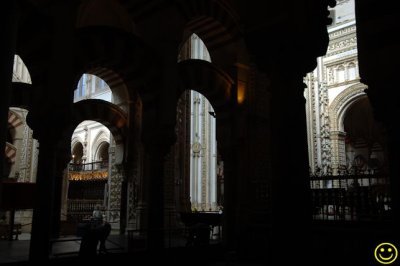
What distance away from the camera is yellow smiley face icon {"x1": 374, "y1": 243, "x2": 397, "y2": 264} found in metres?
4.20

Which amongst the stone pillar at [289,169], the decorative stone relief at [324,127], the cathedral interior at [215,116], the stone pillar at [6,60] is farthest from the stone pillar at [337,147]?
the stone pillar at [6,60]

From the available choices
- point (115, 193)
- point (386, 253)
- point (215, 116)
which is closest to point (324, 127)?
point (215, 116)

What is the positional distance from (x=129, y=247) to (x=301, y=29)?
15.5 ft

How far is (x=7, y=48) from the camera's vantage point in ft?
10.2

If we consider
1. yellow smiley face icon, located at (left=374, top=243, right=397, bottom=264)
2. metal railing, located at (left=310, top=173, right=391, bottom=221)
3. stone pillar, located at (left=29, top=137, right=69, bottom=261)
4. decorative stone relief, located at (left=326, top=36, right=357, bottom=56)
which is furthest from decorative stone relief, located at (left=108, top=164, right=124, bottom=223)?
decorative stone relief, located at (left=326, top=36, right=357, bottom=56)

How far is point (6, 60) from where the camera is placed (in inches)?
122

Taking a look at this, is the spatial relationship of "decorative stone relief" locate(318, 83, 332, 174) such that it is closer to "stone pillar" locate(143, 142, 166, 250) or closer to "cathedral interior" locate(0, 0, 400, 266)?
"cathedral interior" locate(0, 0, 400, 266)

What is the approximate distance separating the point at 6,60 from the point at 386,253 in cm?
449

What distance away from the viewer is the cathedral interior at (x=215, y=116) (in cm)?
383

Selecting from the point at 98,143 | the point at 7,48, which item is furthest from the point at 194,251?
the point at 98,143

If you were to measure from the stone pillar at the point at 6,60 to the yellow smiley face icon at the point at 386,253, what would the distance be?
3956mm

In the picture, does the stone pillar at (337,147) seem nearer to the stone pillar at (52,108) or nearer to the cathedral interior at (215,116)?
the cathedral interior at (215,116)

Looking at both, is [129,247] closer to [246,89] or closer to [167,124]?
[167,124]

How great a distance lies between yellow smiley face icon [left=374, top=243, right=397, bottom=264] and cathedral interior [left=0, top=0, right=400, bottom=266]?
10 cm
